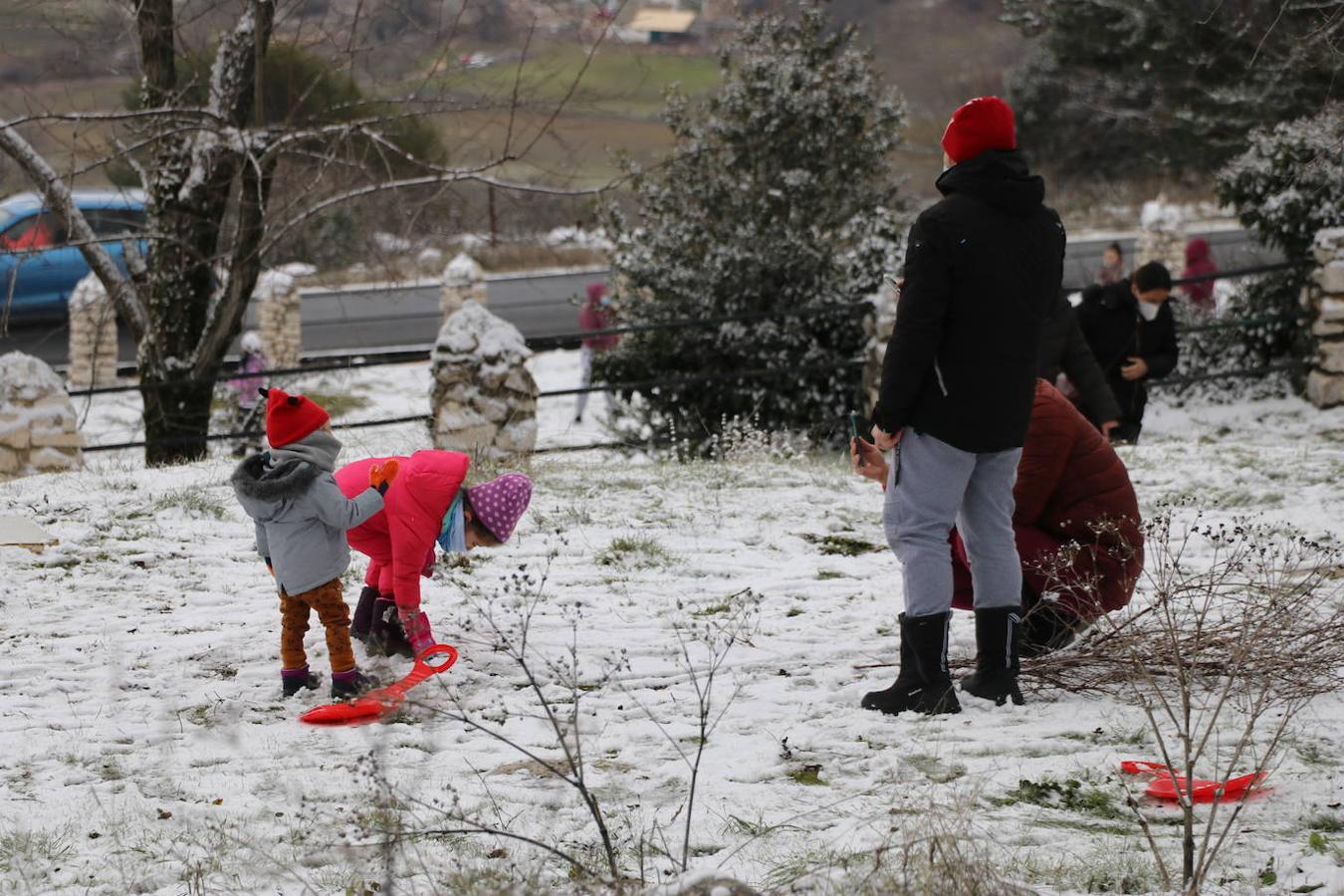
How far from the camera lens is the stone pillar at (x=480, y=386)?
8.97 m

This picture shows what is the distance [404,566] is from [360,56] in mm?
5997

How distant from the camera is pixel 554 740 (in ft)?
14.0

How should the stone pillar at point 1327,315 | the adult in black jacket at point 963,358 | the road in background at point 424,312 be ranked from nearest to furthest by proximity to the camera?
the adult in black jacket at point 963,358 < the stone pillar at point 1327,315 < the road in background at point 424,312

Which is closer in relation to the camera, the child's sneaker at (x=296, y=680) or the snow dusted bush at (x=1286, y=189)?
the child's sneaker at (x=296, y=680)

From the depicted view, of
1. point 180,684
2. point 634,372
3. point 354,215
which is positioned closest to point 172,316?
point 354,215

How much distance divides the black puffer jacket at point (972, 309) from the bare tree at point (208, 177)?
5144mm

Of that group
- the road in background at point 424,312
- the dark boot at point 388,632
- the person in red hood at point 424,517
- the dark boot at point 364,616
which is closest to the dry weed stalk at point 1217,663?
the person in red hood at point 424,517

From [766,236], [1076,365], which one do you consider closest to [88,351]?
[766,236]

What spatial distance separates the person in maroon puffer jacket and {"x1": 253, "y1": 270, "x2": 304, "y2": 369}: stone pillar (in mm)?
14810

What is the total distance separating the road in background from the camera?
19.3m

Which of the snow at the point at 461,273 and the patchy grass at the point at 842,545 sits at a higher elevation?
the snow at the point at 461,273

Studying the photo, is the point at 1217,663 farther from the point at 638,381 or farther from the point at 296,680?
the point at 638,381

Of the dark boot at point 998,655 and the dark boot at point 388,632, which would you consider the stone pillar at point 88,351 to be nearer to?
the dark boot at point 388,632

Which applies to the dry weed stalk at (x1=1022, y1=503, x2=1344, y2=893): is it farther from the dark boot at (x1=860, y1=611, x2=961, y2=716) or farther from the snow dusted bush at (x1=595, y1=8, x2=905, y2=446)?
the snow dusted bush at (x1=595, y1=8, x2=905, y2=446)
